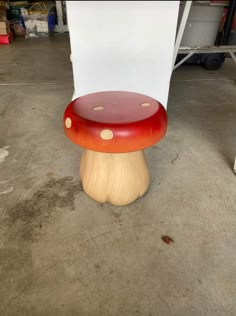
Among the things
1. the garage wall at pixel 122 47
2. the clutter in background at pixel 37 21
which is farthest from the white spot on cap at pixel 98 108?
the clutter in background at pixel 37 21

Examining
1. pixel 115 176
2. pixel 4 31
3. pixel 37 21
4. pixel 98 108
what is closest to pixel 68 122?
pixel 98 108

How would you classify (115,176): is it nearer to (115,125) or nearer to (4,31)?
(115,125)

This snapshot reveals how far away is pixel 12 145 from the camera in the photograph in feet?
5.22

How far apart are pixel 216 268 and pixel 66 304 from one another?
1.69 feet

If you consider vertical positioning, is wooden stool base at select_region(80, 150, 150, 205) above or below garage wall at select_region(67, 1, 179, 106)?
below

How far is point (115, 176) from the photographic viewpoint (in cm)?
111

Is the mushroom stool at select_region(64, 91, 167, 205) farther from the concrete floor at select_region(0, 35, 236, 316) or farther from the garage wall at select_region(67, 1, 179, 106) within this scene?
the garage wall at select_region(67, 1, 179, 106)

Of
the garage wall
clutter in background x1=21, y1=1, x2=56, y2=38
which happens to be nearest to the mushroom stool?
the garage wall

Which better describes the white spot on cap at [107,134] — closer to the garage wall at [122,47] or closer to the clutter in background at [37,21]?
the garage wall at [122,47]

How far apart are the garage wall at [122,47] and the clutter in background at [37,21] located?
9.92ft

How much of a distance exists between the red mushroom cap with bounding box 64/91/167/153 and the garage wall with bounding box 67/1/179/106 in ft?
2.02

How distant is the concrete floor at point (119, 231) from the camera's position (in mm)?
838

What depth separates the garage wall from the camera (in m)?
1.46

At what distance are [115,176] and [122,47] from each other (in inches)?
33.3
